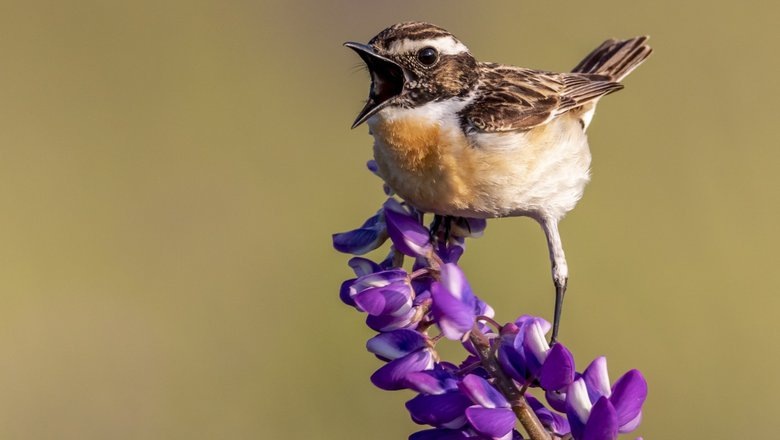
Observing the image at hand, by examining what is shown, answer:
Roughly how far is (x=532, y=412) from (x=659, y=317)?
5.39 meters

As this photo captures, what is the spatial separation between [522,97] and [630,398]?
6.83 feet

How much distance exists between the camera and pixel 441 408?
276 centimetres

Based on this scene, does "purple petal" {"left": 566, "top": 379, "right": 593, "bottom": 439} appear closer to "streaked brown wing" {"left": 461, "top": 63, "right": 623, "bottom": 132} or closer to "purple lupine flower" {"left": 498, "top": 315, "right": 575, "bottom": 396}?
"purple lupine flower" {"left": 498, "top": 315, "right": 575, "bottom": 396}

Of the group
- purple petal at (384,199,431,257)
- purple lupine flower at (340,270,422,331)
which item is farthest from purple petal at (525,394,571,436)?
purple petal at (384,199,431,257)

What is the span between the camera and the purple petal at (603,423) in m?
2.64

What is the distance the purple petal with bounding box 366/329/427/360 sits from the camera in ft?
9.53

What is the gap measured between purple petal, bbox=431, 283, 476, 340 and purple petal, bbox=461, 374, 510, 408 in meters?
0.14

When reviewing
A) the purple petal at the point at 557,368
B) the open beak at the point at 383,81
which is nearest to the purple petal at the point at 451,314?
the purple petal at the point at 557,368

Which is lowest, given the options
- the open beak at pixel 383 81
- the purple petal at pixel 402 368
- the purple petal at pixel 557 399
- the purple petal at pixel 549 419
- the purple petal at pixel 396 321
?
the purple petal at pixel 549 419

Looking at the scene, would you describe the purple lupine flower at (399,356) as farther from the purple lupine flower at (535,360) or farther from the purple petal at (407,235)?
the purple petal at (407,235)

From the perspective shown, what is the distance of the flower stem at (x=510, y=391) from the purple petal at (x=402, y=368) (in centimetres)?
12

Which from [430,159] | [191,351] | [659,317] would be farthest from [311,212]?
[430,159]

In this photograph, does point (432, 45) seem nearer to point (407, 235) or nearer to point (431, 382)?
point (407, 235)

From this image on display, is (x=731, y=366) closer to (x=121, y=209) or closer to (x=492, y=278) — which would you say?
(x=492, y=278)
